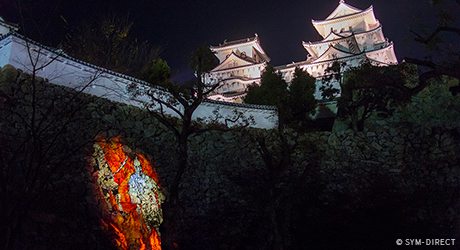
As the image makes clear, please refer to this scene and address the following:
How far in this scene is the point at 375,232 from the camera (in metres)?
10.4

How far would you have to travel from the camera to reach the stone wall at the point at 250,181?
8758mm

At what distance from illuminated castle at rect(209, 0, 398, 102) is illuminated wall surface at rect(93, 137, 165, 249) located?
17.1 m

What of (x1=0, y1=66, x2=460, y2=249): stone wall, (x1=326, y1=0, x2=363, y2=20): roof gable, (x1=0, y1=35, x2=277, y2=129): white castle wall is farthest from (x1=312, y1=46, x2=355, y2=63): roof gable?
(x1=0, y1=35, x2=277, y2=129): white castle wall

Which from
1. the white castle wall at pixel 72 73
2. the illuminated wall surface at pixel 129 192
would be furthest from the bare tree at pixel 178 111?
the illuminated wall surface at pixel 129 192

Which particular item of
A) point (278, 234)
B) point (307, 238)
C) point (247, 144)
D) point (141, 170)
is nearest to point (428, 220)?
point (307, 238)

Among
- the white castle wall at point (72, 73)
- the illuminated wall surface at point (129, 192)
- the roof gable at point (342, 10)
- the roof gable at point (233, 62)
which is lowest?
the illuminated wall surface at point (129, 192)

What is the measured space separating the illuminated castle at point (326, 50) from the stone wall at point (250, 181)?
46.1ft

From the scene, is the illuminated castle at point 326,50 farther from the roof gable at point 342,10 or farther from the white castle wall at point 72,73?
the white castle wall at point 72,73

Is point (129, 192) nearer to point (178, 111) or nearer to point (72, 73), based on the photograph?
point (178, 111)

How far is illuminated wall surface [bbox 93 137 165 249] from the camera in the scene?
1034 cm

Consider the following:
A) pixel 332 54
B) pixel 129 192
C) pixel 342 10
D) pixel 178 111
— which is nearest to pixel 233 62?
pixel 332 54

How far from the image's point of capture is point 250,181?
1233 cm

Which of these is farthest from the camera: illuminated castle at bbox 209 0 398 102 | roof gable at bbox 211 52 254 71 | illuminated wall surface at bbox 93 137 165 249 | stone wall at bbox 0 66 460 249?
roof gable at bbox 211 52 254 71

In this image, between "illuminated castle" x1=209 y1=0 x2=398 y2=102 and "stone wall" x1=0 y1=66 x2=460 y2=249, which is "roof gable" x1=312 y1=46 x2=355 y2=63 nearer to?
"illuminated castle" x1=209 y1=0 x2=398 y2=102
